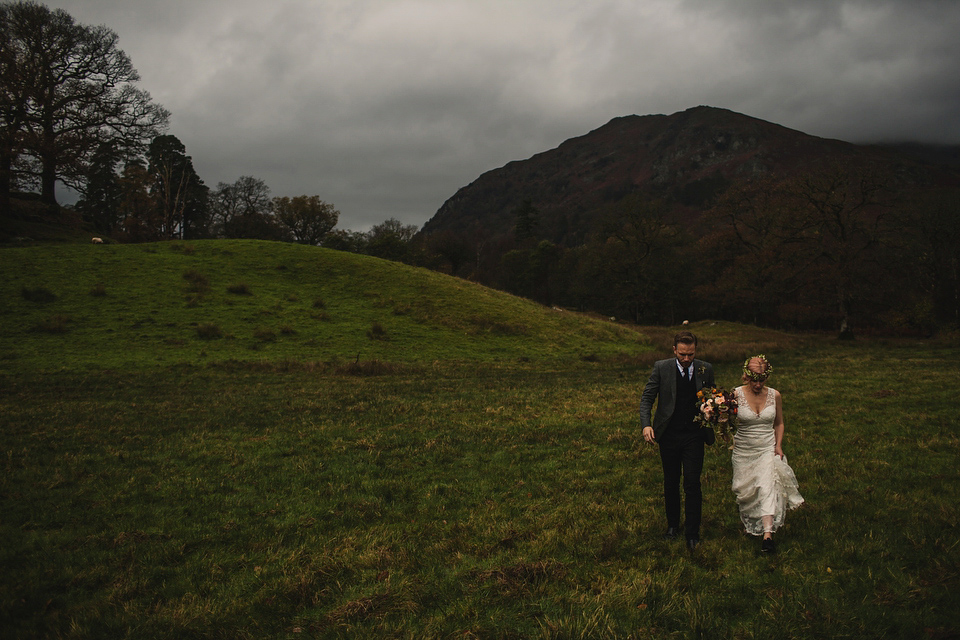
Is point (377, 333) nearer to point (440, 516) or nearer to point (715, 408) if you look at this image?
point (440, 516)

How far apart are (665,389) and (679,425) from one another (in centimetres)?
53

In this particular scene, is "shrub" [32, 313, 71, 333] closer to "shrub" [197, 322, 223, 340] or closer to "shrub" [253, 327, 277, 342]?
"shrub" [197, 322, 223, 340]

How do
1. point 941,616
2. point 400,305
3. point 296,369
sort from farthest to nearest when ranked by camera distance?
point 400,305 → point 296,369 → point 941,616

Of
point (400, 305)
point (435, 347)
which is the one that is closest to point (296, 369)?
point (435, 347)

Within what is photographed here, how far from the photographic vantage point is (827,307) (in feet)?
→ 195

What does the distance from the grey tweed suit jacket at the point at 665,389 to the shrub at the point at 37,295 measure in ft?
140

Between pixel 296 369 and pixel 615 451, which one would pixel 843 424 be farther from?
pixel 296 369

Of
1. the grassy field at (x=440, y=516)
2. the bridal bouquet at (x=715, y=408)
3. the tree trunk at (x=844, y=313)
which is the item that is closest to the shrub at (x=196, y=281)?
the grassy field at (x=440, y=516)

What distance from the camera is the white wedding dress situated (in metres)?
6.83

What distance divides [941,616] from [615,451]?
7.14 m

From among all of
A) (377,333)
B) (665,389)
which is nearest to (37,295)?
(377,333)

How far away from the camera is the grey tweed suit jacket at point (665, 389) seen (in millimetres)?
7020

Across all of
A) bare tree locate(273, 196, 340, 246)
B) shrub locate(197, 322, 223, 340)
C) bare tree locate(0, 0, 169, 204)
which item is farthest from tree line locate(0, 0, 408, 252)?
shrub locate(197, 322, 223, 340)

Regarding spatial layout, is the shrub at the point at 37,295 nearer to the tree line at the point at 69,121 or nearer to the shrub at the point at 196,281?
the shrub at the point at 196,281
